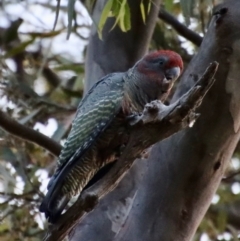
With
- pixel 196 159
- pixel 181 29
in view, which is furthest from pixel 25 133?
pixel 181 29

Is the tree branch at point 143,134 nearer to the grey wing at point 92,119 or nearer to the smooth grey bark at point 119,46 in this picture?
the grey wing at point 92,119

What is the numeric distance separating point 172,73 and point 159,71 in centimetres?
4

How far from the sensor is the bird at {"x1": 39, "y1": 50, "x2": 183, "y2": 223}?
180 centimetres

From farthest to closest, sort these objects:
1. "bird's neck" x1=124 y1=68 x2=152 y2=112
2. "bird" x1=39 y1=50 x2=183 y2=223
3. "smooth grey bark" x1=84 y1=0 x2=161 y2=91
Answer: "smooth grey bark" x1=84 y1=0 x2=161 y2=91 < "bird's neck" x1=124 y1=68 x2=152 y2=112 < "bird" x1=39 y1=50 x2=183 y2=223

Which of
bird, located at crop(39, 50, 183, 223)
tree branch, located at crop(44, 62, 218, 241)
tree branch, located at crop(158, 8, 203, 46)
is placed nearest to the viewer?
tree branch, located at crop(44, 62, 218, 241)

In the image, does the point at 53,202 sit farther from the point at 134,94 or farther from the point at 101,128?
the point at 134,94

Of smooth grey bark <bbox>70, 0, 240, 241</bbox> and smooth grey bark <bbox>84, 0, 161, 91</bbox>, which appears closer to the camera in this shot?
smooth grey bark <bbox>70, 0, 240, 241</bbox>

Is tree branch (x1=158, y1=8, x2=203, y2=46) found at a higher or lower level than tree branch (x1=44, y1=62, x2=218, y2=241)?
higher

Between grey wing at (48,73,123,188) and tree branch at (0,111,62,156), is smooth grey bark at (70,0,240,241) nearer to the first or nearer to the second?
grey wing at (48,73,123,188)

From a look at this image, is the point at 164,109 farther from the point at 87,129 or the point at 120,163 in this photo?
the point at 87,129

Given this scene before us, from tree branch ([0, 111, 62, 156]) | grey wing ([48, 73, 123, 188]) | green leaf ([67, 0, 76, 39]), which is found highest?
green leaf ([67, 0, 76, 39])

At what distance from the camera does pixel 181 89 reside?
6.59ft

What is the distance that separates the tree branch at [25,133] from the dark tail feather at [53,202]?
1.20 ft

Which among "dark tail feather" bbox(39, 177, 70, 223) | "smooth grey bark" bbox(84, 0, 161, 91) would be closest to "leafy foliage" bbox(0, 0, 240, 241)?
"smooth grey bark" bbox(84, 0, 161, 91)
